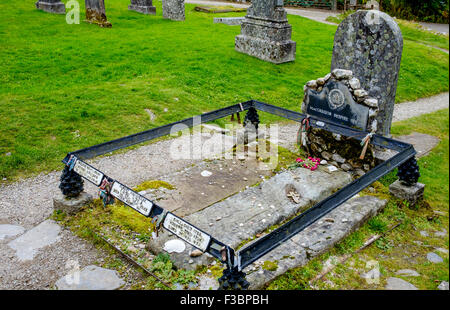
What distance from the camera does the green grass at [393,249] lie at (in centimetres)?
468

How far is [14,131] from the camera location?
27.1 ft

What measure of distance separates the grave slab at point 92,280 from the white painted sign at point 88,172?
1.18 m

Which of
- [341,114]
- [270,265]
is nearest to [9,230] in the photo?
[270,265]

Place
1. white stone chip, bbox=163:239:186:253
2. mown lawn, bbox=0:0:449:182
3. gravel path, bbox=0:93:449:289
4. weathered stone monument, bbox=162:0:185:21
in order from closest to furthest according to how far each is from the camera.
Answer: gravel path, bbox=0:93:449:289
white stone chip, bbox=163:239:186:253
mown lawn, bbox=0:0:449:182
weathered stone monument, bbox=162:0:185:21

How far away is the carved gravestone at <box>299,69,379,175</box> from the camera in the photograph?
23.0 ft

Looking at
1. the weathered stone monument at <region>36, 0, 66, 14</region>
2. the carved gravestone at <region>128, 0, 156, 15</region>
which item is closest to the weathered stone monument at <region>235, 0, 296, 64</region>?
the carved gravestone at <region>128, 0, 156, 15</region>

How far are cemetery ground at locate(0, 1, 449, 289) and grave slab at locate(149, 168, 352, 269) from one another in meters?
0.31

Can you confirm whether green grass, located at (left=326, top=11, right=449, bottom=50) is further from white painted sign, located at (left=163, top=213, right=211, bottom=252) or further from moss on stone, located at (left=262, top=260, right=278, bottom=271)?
white painted sign, located at (left=163, top=213, right=211, bottom=252)

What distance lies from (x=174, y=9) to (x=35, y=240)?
15.7m

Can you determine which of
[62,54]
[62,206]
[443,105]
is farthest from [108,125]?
[443,105]

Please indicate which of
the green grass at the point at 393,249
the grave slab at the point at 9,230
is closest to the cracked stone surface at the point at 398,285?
the green grass at the point at 393,249

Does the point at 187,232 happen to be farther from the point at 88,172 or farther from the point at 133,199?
the point at 88,172

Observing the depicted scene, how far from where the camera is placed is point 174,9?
18.9 m
